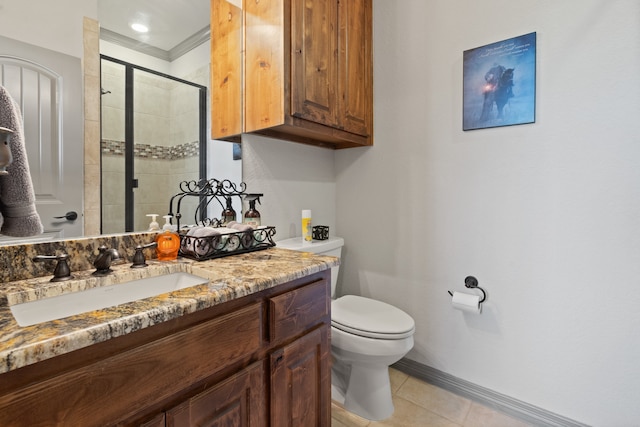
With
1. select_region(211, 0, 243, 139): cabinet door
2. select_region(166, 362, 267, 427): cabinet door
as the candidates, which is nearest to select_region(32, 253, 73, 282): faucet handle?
select_region(166, 362, 267, 427): cabinet door

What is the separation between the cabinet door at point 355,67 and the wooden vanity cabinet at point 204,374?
41.6 inches

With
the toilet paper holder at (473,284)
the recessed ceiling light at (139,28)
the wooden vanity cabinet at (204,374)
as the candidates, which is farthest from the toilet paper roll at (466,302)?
the recessed ceiling light at (139,28)

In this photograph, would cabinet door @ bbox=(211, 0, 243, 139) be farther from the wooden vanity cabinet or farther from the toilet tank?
the wooden vanity cabinet

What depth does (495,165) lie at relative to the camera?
1.50 meters

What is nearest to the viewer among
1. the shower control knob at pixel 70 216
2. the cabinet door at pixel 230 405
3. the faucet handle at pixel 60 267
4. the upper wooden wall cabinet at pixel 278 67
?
the cabinet door at pixel 230 405

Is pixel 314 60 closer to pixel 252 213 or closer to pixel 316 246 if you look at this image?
pixel 252 213

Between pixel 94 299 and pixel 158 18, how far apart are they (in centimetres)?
105

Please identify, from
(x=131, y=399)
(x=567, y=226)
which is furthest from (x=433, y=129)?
(x=131, y=399)

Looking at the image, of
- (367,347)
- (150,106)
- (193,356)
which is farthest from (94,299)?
(367,347)

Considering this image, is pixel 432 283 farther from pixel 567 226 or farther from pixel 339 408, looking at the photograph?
pixel 339 408

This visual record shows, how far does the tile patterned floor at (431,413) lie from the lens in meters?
1.44

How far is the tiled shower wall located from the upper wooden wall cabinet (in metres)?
0.16

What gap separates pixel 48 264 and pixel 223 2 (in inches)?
51.7

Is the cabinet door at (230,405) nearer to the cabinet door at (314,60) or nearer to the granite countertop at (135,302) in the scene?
the granite countertop at (135,302)
